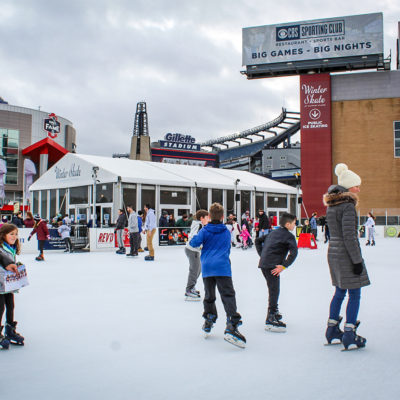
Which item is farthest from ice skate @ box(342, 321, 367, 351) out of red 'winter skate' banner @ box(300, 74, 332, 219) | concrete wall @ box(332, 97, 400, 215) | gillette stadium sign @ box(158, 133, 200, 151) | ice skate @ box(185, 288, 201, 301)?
gillette stadium sign @ box(158, 133, 200, 151)

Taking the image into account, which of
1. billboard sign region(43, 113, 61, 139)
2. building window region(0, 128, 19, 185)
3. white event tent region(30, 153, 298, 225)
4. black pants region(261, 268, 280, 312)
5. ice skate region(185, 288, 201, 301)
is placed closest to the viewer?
black pants region(261, 268, 280, 312)

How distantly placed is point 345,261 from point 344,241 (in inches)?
6.9

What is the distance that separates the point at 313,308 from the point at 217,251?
2080 mm

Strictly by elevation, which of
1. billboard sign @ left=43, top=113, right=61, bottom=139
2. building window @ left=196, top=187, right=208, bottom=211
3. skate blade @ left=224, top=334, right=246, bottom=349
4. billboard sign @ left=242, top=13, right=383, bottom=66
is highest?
billboard sign @ left=242, top=13, right=383, bottom=66

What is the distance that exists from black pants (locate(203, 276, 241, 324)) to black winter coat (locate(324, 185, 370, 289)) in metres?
0.94

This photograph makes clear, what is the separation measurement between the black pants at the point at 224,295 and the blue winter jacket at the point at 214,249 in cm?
7

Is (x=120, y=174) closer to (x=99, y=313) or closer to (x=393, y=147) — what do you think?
(x=99, y=313)

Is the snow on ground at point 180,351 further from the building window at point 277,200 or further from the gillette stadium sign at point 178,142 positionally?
the gillette stadium sign at point 178,142

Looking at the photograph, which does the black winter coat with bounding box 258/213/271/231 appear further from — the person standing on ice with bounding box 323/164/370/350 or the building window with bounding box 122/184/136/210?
the person standing on ice with bounding box 323/164/370/350

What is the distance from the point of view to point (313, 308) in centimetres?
562

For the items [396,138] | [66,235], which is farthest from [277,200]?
[396,138]

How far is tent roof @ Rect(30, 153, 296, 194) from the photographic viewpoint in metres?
19.1

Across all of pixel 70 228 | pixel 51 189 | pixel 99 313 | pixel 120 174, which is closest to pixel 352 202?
pixel 99 313

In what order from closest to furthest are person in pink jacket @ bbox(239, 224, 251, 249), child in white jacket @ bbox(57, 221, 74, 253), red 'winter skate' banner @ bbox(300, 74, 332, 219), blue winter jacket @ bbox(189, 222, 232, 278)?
blue winter jacket @ bbox(189, 222, 232, 278) → child in white jacket @ bbox(57, 221, 74, 253) → person in pink jacket @ bbox(239, 224, 251, 249) → red 'winter skate' banner @ bbox(300, 74, 332, 219)
